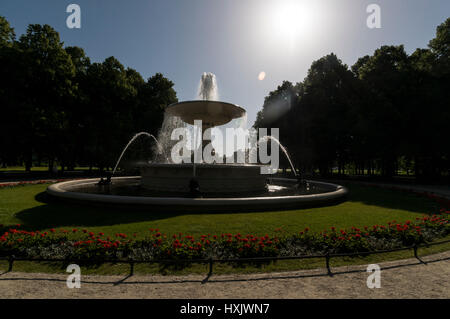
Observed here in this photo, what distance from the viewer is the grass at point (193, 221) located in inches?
198

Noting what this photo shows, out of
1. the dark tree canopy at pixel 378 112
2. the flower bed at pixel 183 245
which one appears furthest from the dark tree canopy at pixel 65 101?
the flower bed at pixel 183 245

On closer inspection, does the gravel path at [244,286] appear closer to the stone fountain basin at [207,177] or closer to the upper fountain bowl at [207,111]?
the stone fountain basin at [207,177]

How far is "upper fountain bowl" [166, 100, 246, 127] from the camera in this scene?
587 inches

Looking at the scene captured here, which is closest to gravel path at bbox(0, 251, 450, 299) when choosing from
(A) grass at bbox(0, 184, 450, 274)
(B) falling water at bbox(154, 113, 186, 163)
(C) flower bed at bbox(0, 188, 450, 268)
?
(A) grass at bbox(0, 184, 450, 274)

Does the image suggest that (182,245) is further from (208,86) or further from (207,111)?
(208,86)

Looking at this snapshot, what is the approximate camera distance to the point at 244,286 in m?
4.23

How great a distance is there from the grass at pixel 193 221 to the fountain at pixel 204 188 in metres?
0.40

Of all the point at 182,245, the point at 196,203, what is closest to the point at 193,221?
the point at 196,203

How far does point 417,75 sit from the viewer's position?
88.1 feet

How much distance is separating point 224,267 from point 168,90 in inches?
1502

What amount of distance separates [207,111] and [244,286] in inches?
492

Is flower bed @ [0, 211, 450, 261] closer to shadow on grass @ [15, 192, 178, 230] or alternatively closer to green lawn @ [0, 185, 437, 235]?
green lawn @ [0, 185, 437, 235]

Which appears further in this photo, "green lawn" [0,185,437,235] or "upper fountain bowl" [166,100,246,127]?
"upper fountain bowl" [166,100,246,127]
